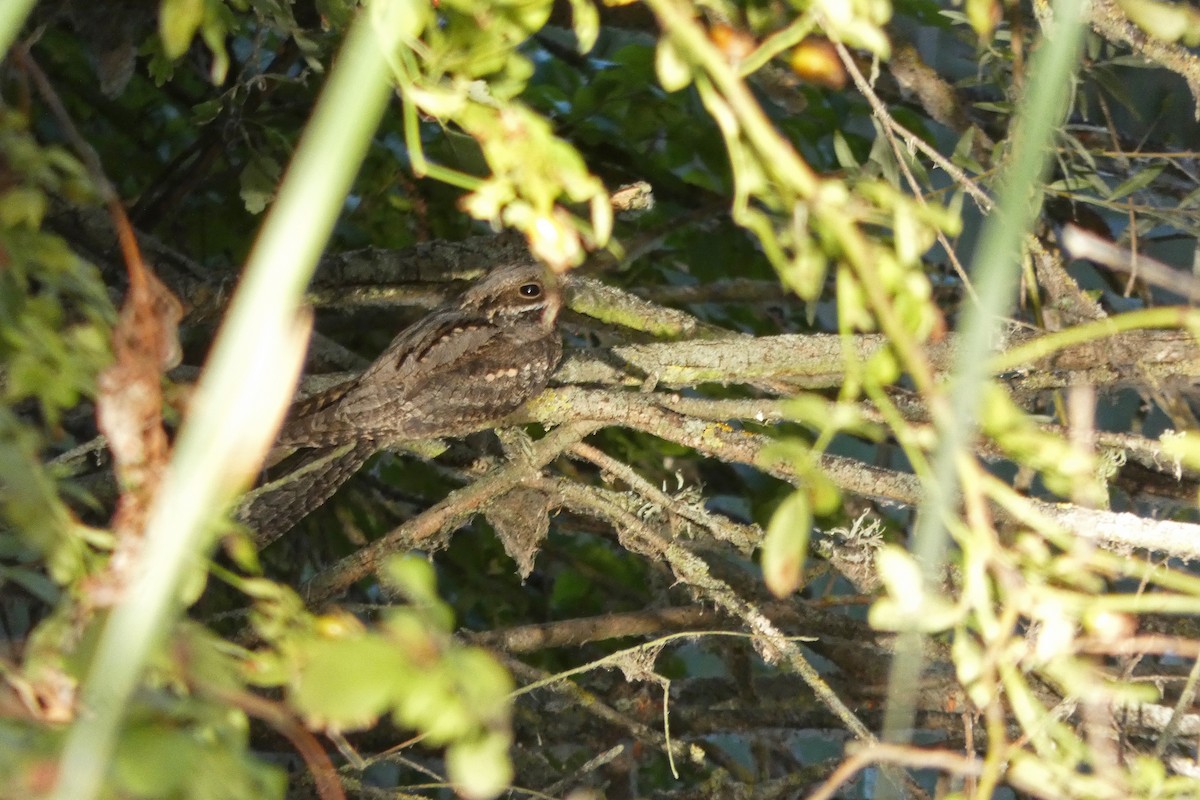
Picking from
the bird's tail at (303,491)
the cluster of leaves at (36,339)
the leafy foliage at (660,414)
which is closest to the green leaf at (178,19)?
the leafy foliage at (660,414)

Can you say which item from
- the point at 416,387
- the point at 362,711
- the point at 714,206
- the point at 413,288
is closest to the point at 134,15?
the point at 413,288

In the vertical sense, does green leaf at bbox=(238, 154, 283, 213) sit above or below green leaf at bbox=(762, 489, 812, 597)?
below

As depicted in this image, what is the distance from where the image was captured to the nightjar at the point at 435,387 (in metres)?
2.34

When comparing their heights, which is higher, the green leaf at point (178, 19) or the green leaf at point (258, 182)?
the green leaf at point (178, 19)

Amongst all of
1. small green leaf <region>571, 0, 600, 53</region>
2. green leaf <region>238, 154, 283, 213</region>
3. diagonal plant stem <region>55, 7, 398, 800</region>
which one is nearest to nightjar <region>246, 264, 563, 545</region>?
green leaf <region>238, 154, 283, 213</region>

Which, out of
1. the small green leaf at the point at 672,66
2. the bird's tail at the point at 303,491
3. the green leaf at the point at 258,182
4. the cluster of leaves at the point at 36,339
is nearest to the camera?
the cluster of leaves at the point at 36,339

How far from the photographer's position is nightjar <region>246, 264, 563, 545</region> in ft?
7.69

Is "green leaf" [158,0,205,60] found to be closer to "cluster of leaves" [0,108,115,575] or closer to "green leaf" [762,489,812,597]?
"cluster of leaves" [0,108,115,575]

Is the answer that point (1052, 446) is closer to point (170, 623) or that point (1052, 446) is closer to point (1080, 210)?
point (170, 623)

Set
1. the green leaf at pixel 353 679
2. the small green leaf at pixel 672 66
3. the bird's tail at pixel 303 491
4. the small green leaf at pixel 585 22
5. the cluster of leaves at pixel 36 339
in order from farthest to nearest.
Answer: the bird's tail at pixel 303 491, the small green leaf at pixel 585 22, the small green leaf at pixel 672 66, the cluster of leaves at pixel 36 339, the green leaf at pixel 353 679

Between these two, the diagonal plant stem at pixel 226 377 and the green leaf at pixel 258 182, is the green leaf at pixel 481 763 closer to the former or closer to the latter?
the diagonal plant stem at pixel 226 377

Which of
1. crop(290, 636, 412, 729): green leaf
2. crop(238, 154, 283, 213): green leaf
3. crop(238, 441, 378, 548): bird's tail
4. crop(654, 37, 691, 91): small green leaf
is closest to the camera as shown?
crop(290, 636, 412, 729): green leaf

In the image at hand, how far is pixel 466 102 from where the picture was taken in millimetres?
873

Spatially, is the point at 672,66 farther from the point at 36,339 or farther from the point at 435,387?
the point at 435,387
